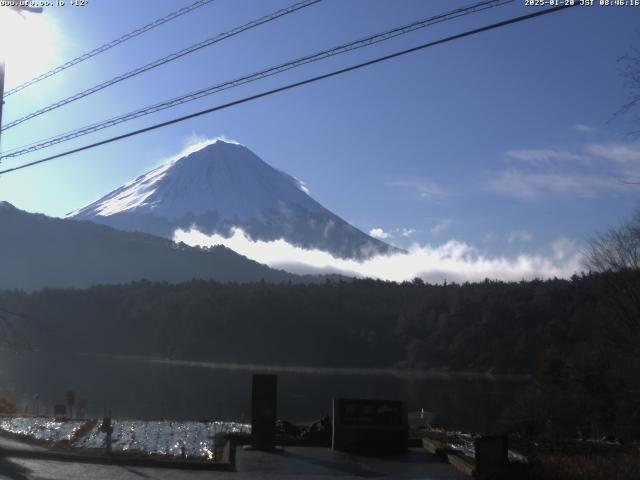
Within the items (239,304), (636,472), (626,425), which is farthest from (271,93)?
(239,304)

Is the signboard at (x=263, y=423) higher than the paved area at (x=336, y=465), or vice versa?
the signboard at (x=263, y=423)

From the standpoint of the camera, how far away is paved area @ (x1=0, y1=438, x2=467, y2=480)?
13.0 m

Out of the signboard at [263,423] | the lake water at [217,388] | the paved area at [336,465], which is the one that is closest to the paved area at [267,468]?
the paved area at [336,465]

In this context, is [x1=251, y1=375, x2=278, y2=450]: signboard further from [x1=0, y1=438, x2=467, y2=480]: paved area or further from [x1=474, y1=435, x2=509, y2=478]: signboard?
[x1=474, y1=435, x2=509, y2=478]: signboard

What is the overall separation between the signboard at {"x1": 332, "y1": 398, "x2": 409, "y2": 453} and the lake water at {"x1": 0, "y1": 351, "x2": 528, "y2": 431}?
2276 centimetres

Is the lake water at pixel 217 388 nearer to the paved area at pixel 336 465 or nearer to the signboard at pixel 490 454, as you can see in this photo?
the paved area at pixel 336 465

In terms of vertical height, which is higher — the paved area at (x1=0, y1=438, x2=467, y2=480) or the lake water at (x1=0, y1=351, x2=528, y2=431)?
the lake water at (x1=0, y1=351, x2=528, y2=431)

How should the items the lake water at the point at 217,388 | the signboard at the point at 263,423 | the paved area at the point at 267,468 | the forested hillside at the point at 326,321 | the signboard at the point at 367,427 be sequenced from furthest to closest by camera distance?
the forested hillside at the point at 326,321 < the lake water at the point at 217,388 < the signboard at the point at 367,427 < the signboard at the point at 263,423 < the paved area at the point at 267,468

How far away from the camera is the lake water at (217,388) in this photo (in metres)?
51.4

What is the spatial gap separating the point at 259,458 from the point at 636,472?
6.45m

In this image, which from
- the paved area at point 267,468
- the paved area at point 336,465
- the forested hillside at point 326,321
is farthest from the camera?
the forested hillside at point 326,321

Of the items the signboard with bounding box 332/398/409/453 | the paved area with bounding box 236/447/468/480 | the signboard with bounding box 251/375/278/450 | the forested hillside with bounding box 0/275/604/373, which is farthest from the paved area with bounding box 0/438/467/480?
the forested hillside with bounding box 0/275/604/373

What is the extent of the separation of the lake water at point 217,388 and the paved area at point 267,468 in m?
24.2

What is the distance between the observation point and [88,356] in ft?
392
